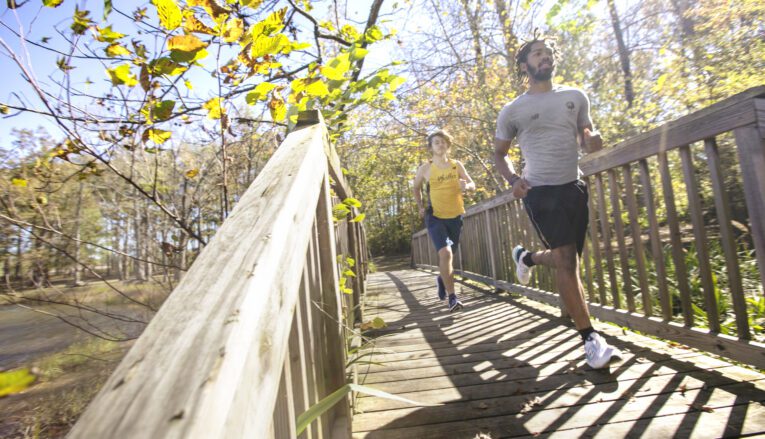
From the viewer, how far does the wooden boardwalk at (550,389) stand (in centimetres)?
159

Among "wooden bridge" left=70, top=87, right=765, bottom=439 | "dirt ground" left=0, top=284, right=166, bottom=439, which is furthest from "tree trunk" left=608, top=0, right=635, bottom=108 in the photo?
"dirt ground" left=0, top=284, right=166, bottom=439

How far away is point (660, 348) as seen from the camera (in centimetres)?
230

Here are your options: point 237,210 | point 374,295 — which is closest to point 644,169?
point 237,210

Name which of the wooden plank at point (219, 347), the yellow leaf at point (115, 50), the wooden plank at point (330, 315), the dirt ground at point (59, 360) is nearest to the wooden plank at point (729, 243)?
the wooden plank at point (330, 315)

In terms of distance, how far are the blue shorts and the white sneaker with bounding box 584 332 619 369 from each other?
190cm

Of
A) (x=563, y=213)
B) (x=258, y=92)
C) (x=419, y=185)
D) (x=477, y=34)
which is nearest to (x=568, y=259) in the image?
(x=563, y=213)

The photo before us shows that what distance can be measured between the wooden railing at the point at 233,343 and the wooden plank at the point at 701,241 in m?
1.87

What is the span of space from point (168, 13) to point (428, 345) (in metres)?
2.45

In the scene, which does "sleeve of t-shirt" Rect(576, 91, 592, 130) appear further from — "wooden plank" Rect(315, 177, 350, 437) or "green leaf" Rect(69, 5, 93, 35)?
"green leaf" Rect(69, 5, 93, 35)

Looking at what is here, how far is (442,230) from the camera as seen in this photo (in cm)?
408

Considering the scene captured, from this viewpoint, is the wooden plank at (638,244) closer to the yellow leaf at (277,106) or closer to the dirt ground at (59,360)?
the yellow leaf at (277,106)

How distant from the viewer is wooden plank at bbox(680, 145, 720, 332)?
191 centimetres

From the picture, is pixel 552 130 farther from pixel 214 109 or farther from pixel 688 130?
pixel 214 109

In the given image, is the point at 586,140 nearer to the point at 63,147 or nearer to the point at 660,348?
the point at 660,348
